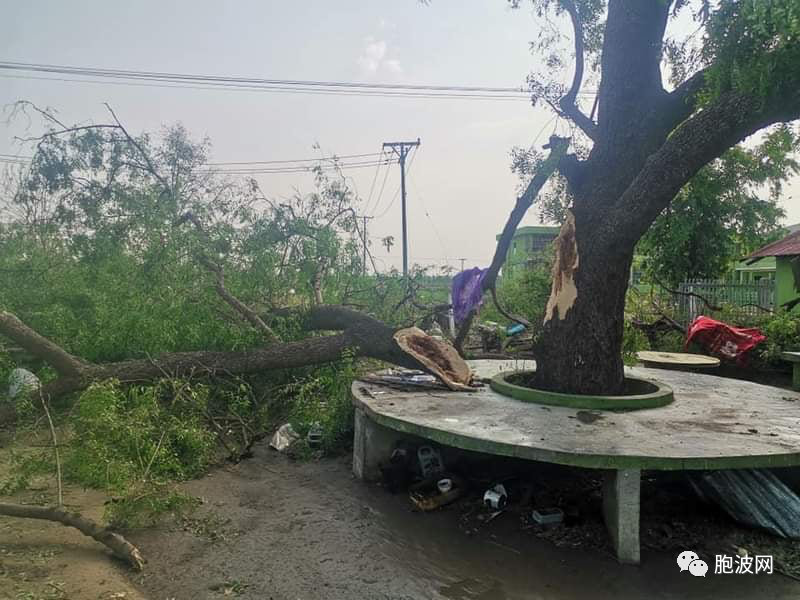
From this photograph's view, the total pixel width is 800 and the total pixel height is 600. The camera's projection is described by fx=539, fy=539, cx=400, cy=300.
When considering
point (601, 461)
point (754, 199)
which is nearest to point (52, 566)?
point (601, 461)

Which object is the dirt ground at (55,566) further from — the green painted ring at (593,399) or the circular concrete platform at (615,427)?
the green painted ring at (593,399)

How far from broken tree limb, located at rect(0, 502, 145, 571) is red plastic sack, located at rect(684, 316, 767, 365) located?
8.24 m

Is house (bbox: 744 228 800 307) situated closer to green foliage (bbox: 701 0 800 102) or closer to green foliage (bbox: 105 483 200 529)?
green foliage (bbox: 701 0 800 102)

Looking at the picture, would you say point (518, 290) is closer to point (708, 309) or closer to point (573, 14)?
point (573, 14)

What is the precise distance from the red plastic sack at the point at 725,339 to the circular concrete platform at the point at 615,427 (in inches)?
136

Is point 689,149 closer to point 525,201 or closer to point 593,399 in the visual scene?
point 525,201

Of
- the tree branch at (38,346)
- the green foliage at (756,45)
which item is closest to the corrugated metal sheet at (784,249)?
the green foliage at (756,45)

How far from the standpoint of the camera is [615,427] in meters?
3.62

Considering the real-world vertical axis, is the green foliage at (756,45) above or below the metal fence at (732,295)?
above

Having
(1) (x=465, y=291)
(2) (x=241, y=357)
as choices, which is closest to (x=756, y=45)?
(1) (x=465, y=291)

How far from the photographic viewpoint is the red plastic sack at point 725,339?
8.07 metres

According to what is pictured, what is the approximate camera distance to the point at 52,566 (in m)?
2.83

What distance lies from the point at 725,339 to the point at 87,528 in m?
8.52

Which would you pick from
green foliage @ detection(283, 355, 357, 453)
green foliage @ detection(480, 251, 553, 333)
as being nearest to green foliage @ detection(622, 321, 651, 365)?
green foliage @ detection(480, 251, 553, 333)
